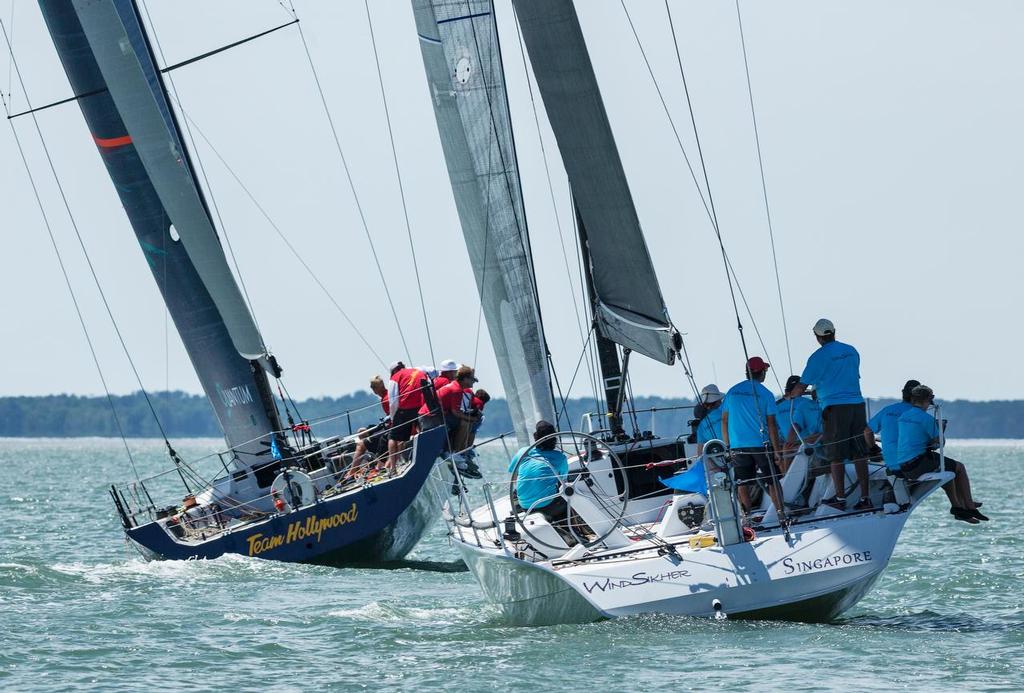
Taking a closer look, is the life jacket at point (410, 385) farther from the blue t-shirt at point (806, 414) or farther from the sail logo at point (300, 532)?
the blue t-shirt at point (806, 414)

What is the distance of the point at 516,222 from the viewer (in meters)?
14.4

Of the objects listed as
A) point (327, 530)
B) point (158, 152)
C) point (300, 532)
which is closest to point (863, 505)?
point (327, 530)

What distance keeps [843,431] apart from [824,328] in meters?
0.74

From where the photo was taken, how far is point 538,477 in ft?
36.1

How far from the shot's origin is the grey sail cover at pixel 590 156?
1224 cm

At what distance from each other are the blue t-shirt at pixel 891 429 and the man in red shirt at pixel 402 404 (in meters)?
6.47

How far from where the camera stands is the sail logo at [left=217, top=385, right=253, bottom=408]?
1988cm

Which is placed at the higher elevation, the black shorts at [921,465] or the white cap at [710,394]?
the white cap at [710,394]

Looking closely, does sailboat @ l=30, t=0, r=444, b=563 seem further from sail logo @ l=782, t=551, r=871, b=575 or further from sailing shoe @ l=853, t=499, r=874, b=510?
sail logo @ l=782, t=551, r=871, b=575

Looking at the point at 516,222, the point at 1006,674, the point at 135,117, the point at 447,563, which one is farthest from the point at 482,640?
the point at 135,117

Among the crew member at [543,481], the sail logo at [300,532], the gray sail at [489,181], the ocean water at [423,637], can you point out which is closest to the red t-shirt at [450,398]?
the sail logo at [300,532]

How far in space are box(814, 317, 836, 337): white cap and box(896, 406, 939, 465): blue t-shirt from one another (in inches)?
30.7

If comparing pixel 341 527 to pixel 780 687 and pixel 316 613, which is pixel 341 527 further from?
pixel 780 687

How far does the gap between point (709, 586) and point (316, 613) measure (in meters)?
3.98
